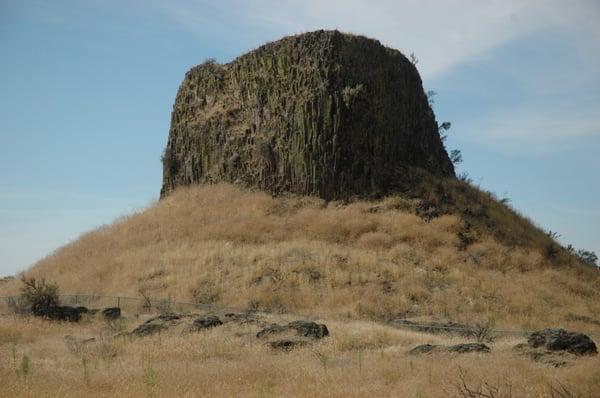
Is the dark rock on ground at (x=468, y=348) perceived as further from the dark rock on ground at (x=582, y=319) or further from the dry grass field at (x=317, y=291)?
the dark rock on ground at (x=582, y=319)

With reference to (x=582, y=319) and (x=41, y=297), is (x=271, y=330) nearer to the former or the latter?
(x=41, y=297)

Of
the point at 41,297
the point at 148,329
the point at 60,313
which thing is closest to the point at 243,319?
the point at 148,329

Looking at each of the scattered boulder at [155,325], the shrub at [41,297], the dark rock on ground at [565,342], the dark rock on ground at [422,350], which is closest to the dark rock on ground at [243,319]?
the scattered boulder at [155,325]

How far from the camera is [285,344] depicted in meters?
14.4

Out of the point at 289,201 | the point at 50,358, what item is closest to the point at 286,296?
the point at 289,201

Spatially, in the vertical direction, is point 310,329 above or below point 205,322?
below

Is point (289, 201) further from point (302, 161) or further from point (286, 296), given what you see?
point (286, 296)

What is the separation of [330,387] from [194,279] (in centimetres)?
1612

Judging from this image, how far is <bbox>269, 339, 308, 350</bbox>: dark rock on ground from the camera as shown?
1431cm

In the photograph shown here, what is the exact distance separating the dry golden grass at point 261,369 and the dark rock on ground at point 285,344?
0.27 m

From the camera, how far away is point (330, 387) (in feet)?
31.7

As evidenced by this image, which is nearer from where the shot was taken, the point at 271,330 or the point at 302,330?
the point at 302,330

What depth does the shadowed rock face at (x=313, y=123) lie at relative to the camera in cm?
3145

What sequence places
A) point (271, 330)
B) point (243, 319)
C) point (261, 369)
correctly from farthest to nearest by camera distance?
point (243, 319) → point (271, 330) → point (261, 369)
